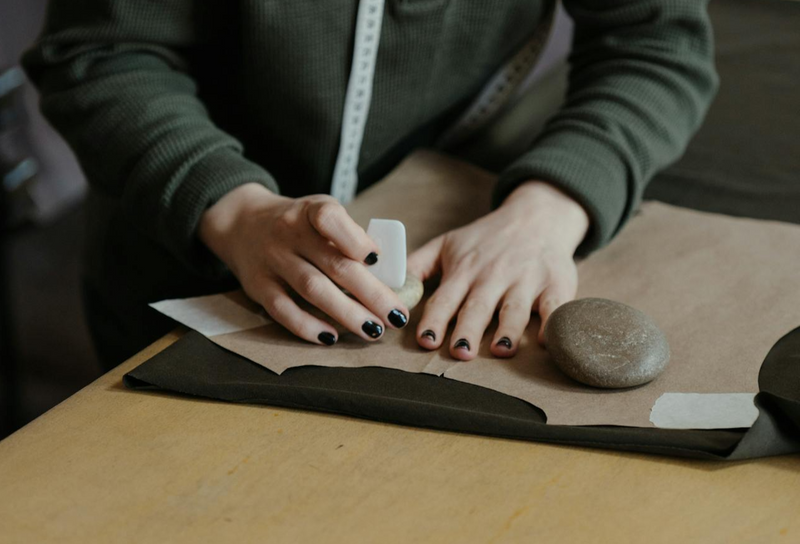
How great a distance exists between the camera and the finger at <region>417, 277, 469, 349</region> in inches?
21.8

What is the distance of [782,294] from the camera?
597mm

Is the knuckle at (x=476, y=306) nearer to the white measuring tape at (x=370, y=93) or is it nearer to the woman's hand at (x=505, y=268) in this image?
the woman's hand at (x=505, y=268)

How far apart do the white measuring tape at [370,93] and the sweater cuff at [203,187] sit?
0.16m

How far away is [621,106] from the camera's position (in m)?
0.76

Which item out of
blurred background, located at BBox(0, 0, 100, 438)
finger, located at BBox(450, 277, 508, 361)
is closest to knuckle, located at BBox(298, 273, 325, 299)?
finger, located at BBox(450, 277, 508, 361)

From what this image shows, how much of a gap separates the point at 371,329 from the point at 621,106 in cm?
37

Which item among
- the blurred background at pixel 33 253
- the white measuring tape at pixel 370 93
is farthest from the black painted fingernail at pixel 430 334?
the blurred background at pixel 33 253

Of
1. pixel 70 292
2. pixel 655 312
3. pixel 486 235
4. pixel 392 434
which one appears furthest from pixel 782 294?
pixel 70 292

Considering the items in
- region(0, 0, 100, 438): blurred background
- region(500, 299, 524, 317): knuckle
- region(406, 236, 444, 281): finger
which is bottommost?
region(0, 0, 100, 438): blurred background

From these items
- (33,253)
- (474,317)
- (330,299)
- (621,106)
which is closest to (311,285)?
(330,299)

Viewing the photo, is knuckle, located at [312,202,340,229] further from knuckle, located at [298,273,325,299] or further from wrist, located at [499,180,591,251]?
wrist, located at [499,180,591,251]

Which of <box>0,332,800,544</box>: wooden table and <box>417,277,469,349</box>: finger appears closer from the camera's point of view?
<box>0,332,800,544</box>: wooden table

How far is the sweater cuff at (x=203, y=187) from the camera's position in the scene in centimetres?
65

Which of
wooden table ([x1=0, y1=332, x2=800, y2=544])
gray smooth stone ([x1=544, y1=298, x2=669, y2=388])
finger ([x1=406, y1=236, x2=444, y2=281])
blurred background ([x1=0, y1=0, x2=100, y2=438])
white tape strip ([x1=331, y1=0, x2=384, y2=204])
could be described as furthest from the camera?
blurred background ([x1=0, y1=0, x2=100, y2=438])
